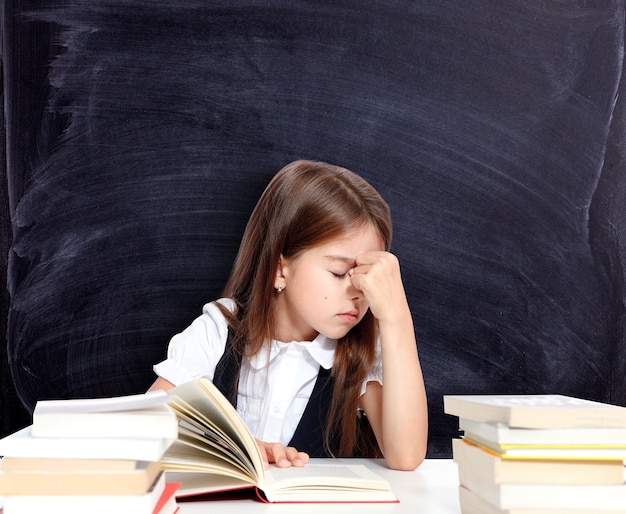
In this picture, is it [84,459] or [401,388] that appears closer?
[84,459]

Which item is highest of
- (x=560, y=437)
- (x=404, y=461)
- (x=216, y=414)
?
(x=560, y=437)

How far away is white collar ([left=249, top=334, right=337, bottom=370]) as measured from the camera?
5.07ft

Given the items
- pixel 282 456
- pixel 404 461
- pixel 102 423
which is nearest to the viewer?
pixel 102 423

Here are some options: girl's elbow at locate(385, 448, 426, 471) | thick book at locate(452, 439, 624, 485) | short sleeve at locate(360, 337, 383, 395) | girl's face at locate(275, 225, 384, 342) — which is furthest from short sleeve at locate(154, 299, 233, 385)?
thick book at locate(452, 439, 624, 485)

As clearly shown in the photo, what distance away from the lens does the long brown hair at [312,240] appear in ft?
4.91

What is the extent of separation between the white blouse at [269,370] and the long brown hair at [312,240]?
3 cm

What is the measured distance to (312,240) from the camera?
1.50m

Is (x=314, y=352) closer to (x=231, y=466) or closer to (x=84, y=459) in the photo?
(x=231, y=466)

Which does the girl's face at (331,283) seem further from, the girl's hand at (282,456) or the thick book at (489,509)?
the thick book at (489,509)

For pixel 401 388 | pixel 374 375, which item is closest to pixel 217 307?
pixel 374 375

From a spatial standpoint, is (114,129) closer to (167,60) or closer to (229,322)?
(167,60)

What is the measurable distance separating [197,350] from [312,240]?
13.2 inches

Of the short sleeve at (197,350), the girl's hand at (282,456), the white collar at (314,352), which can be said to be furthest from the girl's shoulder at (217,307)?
the girl's hand at (282,456)

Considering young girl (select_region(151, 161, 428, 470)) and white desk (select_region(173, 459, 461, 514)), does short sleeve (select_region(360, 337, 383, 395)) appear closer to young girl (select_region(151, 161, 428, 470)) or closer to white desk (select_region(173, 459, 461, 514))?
young girl (select_region(151, 161, 428, 470))
